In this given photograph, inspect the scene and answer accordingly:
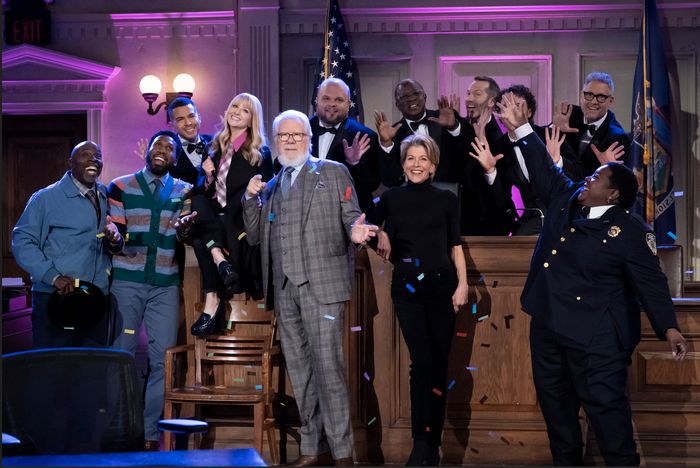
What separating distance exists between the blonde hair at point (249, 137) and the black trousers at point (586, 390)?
1.61 meters

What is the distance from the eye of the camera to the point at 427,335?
121 inches

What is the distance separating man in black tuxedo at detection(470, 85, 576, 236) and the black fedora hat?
83.7 inches

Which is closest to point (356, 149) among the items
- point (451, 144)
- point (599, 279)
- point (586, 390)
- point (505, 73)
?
point (451, 144)

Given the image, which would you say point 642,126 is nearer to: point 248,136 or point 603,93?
point 603,93

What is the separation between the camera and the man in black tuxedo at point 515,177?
3.61 meters

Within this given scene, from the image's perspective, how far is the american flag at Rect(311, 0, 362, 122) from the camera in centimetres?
582

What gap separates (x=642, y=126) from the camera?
5645 millimetres

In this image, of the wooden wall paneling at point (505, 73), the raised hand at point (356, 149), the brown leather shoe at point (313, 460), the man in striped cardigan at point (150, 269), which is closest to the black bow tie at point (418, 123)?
the raised hand at point (356, 149)

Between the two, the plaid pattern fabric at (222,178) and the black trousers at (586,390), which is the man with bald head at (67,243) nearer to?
the plaid pattern fabric at (222,178)

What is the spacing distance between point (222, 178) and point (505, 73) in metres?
3.76

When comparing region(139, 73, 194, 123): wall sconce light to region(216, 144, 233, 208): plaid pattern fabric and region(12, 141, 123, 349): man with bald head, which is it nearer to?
region(12, 141, 123, 349): man with bald head

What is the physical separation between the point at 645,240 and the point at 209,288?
6.70 feet

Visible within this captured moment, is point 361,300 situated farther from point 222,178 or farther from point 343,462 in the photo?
point 222,178

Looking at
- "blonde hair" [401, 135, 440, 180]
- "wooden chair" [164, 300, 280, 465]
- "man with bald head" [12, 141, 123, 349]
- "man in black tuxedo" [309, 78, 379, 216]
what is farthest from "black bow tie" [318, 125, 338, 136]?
"man with bald head" [12, 141, 123, 349]
